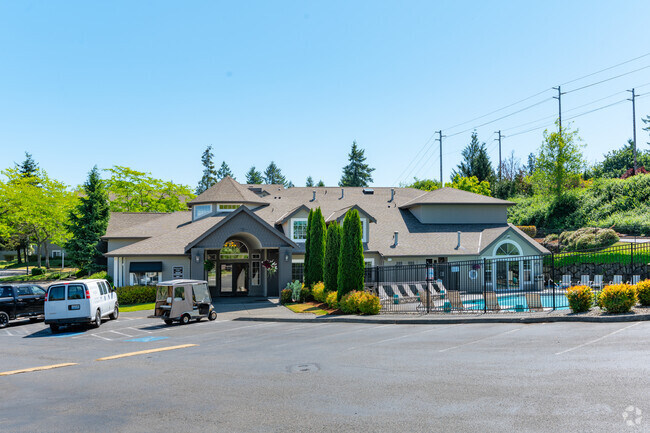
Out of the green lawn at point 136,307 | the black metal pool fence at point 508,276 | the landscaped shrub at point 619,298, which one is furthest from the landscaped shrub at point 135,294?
the landscaped shrub at point 619,298

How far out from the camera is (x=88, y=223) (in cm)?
5119

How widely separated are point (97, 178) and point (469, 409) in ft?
172

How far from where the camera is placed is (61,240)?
59.3 metres

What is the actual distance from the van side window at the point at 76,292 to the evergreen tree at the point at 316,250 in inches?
509

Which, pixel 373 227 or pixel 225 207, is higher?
pixel 225 207

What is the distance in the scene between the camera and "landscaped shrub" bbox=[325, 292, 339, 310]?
79.8 feet

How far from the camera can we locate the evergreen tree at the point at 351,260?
24.1 m

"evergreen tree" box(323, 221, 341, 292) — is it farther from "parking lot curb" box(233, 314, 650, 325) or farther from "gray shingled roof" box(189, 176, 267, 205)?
"gray shingled roof" box(189, 176, 267, 205)

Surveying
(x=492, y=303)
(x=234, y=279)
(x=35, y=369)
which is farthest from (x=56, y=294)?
(x=492, y=303)

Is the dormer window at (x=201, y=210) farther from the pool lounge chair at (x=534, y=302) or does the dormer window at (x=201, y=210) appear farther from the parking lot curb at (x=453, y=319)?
the pool lounge chair at (x=534, y=302)

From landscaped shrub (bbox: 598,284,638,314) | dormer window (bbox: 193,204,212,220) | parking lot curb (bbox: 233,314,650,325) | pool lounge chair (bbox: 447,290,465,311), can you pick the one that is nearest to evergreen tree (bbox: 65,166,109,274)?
dormer window (bbox: 193,204,212,220)

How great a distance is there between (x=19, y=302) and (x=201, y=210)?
16583 mm

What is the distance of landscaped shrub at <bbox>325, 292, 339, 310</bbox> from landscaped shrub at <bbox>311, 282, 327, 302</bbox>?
57.1 inches

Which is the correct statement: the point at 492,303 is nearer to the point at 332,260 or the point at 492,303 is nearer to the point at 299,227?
the point at 332,260
